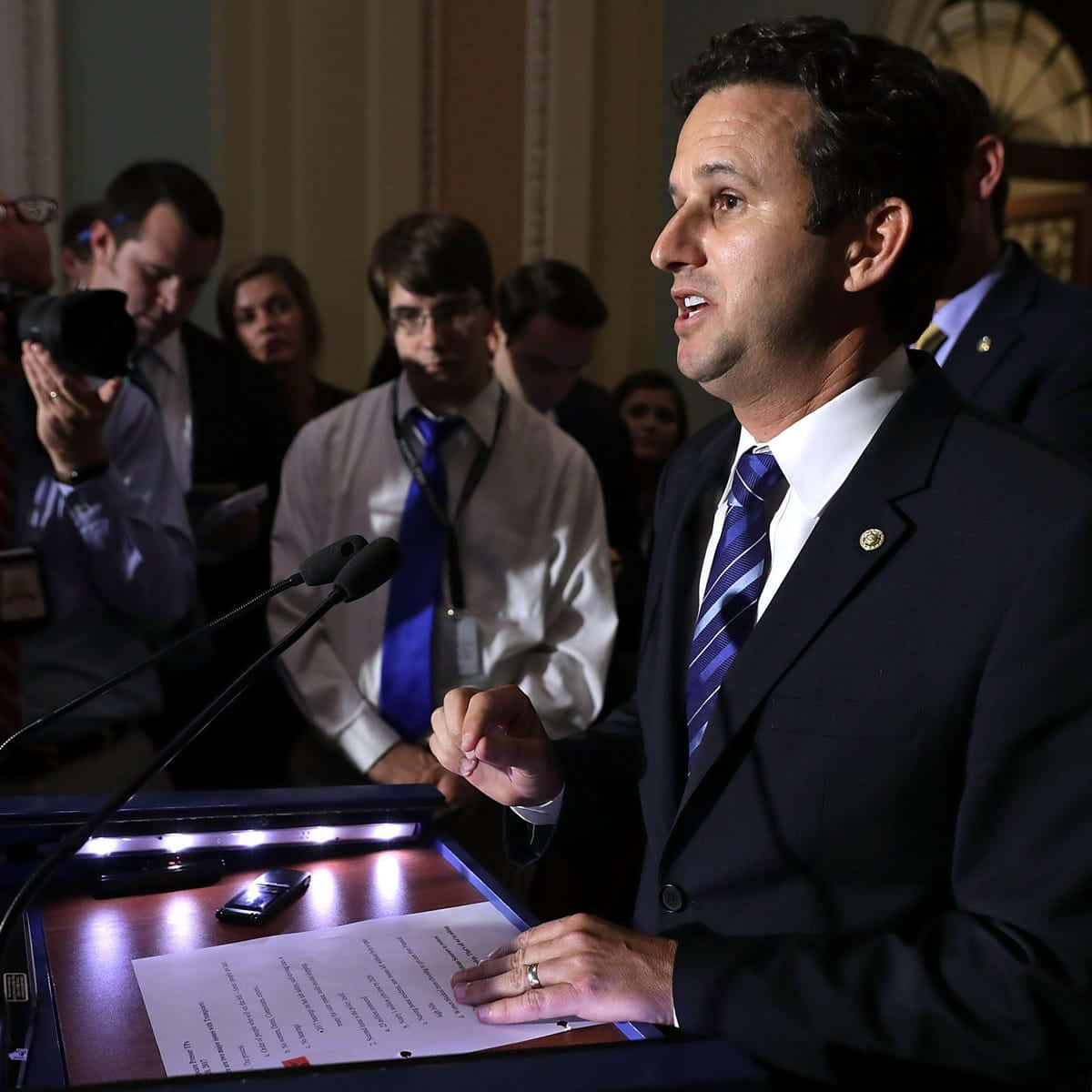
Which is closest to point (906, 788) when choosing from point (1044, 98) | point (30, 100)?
point (30, 100)

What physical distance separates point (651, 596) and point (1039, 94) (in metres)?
6.42

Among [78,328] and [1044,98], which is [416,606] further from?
[1044,98]

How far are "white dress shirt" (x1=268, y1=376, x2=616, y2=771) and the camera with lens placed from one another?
24.0 inches

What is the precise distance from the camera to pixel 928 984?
0.95 m

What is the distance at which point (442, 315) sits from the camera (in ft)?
8.15

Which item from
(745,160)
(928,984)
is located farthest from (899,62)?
(928,984)

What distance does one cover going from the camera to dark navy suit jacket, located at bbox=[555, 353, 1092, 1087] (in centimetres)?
95

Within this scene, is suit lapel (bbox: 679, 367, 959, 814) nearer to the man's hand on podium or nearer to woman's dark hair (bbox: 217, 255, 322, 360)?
the man's hand on podium

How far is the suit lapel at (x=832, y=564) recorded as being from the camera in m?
1.13

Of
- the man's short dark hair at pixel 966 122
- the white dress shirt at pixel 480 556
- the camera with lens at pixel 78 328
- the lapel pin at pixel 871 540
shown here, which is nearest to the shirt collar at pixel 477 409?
the white dress shirt at pixel 480 556

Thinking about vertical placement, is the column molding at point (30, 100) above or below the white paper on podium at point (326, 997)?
above

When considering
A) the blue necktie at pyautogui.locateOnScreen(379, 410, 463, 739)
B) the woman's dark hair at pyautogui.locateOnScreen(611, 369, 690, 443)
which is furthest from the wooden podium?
the woman's dark hair at pyautogui.locateOnScreen(611, 369, 690, 443)

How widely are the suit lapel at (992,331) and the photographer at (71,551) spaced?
139cm

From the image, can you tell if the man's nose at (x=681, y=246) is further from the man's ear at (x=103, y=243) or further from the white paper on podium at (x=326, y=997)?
the man's ear at (x=103, y=243)
